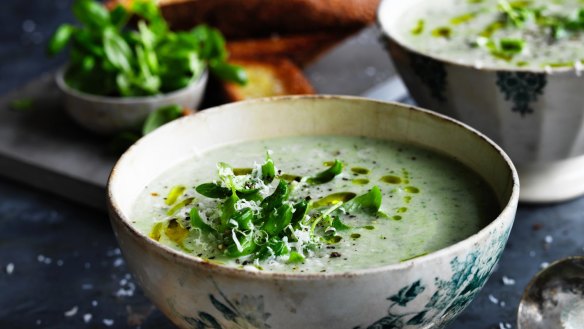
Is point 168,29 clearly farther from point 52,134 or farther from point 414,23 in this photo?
point 414,23

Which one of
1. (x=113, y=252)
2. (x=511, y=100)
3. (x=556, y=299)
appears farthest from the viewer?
(x=113, y=252)

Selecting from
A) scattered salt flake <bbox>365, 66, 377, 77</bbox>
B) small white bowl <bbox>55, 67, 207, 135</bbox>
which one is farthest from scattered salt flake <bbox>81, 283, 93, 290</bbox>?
scattered salt flake <bbox>365, 66, 377, 77</bbox>

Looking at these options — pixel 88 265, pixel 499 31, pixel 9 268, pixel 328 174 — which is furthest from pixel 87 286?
pixel 499 31

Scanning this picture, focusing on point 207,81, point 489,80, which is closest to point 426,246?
point 489,80

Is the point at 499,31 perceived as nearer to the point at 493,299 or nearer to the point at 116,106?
the point at 493,299

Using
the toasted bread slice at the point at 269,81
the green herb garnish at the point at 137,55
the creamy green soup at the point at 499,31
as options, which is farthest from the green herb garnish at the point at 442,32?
the green herb garnish at the point at 137,55

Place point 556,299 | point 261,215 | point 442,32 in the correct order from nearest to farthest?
1. point 261,215
2. point 556,299
3. point 442,32

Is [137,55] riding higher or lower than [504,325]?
higher
